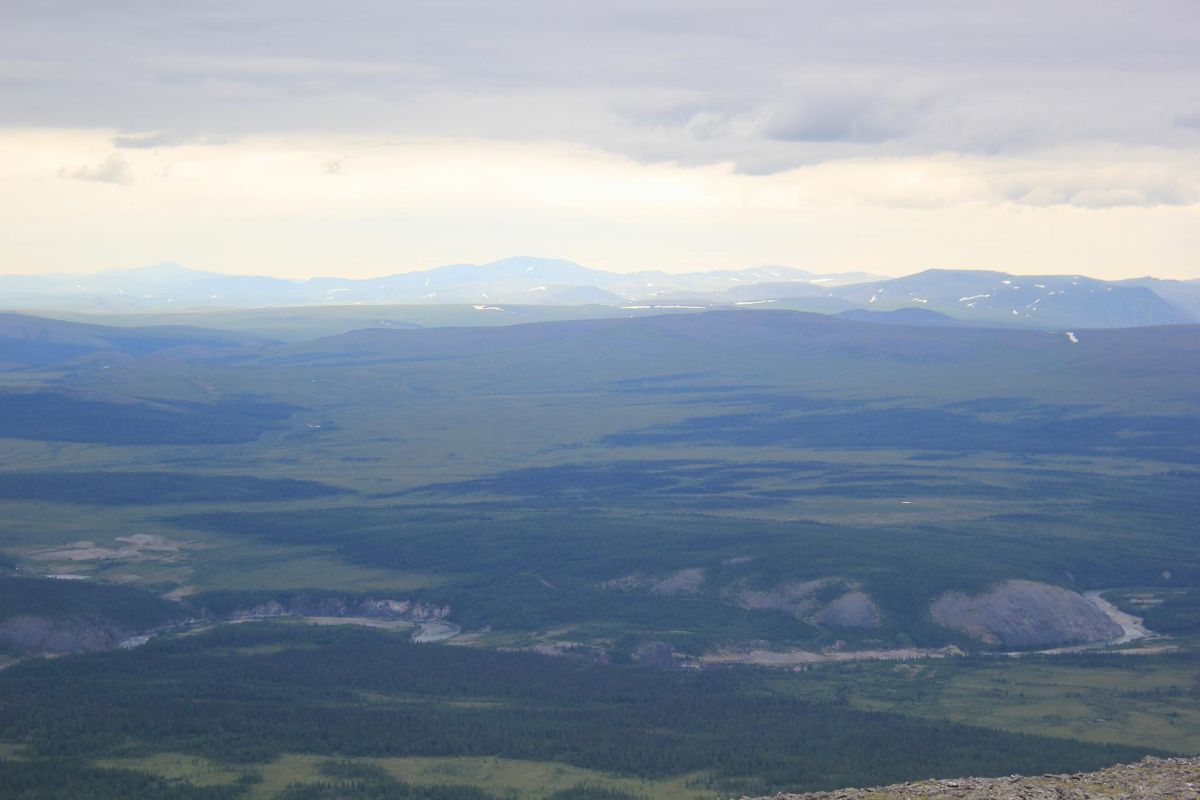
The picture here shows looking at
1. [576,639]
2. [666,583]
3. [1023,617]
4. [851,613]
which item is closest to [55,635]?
[576,639]

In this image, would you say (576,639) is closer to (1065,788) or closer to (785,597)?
(785,597)

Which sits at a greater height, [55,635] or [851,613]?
[55,635]

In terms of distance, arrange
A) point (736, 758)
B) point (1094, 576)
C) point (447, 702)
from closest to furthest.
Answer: point (736, 758)
point (447, 702)
point (1094, 576)

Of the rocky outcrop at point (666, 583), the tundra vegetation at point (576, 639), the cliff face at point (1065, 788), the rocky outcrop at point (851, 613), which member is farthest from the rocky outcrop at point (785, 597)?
the cliff face at point (1065, 788)

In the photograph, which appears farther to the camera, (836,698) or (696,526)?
(696,526)

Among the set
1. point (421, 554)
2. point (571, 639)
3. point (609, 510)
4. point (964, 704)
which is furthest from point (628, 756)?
point (609, 510)

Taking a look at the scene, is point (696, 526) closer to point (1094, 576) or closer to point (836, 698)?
point (1094, 576)
